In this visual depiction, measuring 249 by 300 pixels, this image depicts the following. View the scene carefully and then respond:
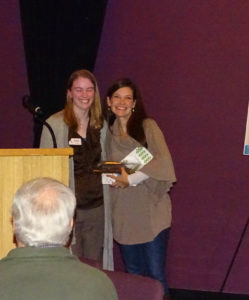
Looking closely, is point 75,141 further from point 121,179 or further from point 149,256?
point 149,256

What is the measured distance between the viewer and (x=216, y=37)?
4.40 m

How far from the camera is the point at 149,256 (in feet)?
12.5

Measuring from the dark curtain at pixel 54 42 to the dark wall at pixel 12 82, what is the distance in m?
0.27

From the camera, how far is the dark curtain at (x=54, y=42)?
4211mm

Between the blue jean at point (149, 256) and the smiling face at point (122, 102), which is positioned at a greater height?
the smiling face at point (122, 102)

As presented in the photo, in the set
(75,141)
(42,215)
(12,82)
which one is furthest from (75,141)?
(42,215)

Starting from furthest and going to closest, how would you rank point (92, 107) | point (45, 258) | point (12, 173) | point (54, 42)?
point (54, 42), point (92, 107), point (12, 173), point (45, 258)

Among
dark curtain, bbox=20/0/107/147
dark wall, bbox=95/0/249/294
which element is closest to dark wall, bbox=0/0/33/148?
dark curtain, bbox=20/0/107/147

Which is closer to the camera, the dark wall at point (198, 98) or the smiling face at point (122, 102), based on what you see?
the smiling face at point (122, 102)

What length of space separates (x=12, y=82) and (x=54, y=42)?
1.93ft

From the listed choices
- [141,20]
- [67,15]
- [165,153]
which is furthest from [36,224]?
[141,20]

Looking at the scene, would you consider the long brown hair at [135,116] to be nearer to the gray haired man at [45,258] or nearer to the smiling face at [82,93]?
the smiling face at [82,93]

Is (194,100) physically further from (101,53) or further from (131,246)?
(131,246)

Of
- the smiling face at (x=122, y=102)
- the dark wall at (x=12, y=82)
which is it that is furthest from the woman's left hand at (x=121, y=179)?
the dark wall at (x=12, y=82)
